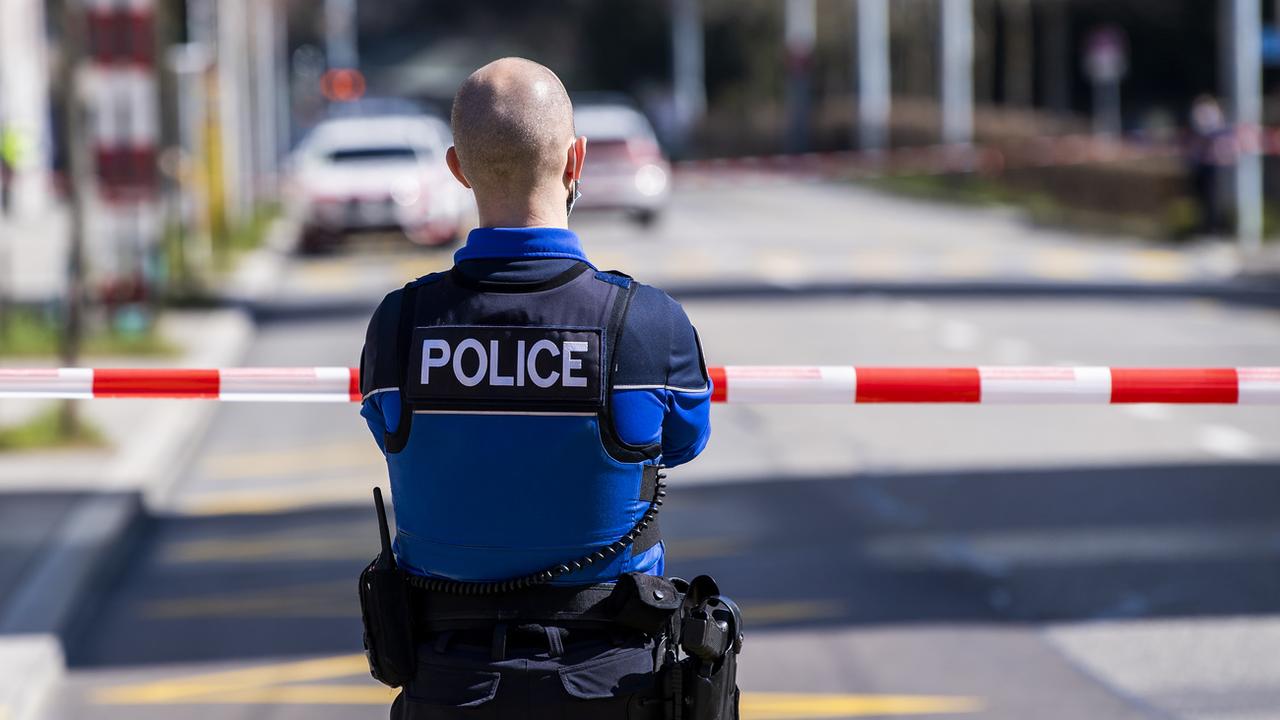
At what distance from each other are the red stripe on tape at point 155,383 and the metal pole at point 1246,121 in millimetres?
23569

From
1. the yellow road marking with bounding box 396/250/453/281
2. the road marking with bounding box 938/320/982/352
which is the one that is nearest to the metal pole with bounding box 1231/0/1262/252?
the road marking with bounding box 938/320/982/352

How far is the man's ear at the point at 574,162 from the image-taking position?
333cm

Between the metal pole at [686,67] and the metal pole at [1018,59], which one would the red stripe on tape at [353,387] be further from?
the metal pole at [1018,59]

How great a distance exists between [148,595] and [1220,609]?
4.24m

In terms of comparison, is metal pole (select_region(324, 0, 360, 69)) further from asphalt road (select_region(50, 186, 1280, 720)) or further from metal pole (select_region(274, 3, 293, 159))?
asphalt road (select_region(50, 186, 1280, 720))

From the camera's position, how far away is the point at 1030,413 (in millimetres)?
13430

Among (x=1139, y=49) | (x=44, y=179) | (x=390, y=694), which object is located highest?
(x=1139, y=49)

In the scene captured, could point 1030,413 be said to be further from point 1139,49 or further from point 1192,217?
point 1139,49

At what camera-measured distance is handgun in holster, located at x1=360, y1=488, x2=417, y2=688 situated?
3301 millimetres

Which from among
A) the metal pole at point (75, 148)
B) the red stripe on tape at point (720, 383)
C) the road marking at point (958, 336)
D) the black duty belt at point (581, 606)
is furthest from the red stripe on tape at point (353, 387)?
the road marking at point (958, 336)

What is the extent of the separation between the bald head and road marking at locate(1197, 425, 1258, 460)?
892 centimetres

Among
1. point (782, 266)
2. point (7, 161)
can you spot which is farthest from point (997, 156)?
point (7, 161)

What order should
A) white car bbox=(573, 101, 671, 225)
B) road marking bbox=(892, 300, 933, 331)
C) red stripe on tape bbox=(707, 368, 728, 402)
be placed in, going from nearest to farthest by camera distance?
red stripe on tape bbox=(707, 368, 728, 402)
road marking bbox=(892, 300, 933, 331)
white car bbox=(573, 101, 671, 225)

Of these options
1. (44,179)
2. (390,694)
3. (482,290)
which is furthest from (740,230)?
(482,290)
